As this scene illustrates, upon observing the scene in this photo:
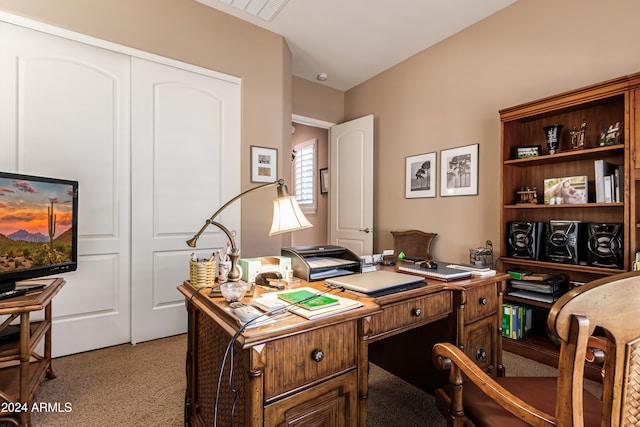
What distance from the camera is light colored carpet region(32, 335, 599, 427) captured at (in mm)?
1642

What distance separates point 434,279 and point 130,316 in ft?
8.04

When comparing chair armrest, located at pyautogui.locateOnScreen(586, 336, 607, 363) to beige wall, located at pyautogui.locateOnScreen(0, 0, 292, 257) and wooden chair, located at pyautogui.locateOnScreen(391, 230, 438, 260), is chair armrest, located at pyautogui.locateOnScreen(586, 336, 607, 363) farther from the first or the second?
beige wall, located at pyautogui.locateOnScreen(0, 0, 292, 257)

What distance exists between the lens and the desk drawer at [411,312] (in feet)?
4.03

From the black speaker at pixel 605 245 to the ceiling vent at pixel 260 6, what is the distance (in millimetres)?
3126

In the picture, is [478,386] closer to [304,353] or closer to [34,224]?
[304,353]

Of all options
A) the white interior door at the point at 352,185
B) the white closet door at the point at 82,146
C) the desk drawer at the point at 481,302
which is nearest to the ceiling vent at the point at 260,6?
the white closet door at the point at 82,146

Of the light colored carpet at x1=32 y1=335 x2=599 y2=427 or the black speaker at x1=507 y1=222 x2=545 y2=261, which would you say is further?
the black speaker at x1=507 y1=222 x2=545 y2=261

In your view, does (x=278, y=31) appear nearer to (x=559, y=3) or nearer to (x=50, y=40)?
(x=50, y=40)

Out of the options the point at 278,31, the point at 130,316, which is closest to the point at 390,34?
the point at 278,31

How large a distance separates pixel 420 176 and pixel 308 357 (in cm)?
299

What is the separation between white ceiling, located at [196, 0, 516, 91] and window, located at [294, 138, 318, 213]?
1604 millimetres

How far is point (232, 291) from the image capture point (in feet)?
3.67

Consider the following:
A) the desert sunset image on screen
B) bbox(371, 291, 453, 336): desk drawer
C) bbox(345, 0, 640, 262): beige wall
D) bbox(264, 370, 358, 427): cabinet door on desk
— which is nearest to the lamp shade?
bbox(371, 291, 453, 336): desk drawer

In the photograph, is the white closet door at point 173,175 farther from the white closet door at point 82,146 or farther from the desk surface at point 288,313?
the desk surface at point 288,313
